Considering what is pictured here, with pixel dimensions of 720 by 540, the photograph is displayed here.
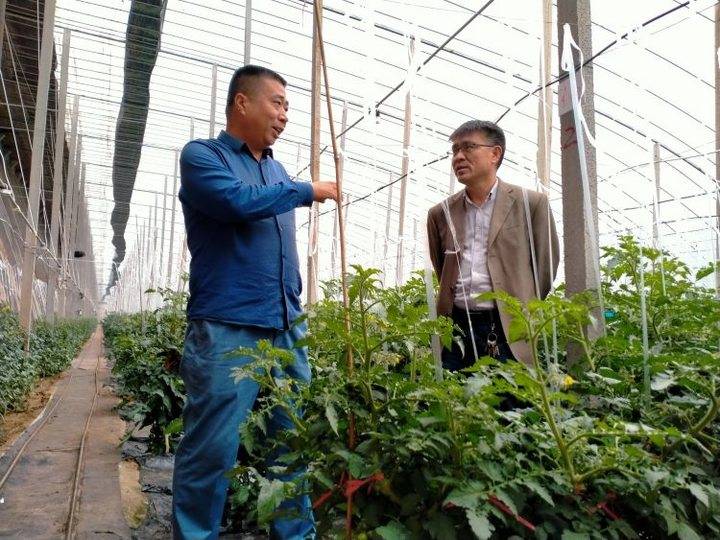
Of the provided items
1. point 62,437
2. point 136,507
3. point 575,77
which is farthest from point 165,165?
point 575,77

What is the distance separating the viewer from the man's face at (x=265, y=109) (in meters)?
2.06

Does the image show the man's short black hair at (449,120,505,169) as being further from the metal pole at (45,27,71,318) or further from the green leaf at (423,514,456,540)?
the metal pole at (45,27,71,318)

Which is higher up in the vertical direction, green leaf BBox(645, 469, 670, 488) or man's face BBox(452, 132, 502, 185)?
man's face BBox(452, 132, 502, 185)

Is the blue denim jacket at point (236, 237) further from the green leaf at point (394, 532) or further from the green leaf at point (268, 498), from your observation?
the green leaf at point (394, 532)

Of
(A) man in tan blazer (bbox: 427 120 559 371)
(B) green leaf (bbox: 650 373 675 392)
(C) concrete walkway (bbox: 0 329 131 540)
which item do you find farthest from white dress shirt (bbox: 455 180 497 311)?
(C) concrete walkway (bbox: 0 329 131 540)

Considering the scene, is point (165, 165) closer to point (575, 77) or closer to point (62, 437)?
point (62, 437)

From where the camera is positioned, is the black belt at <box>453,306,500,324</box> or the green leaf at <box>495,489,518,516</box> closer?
the green leaf at <box>495,489,518,516</box>

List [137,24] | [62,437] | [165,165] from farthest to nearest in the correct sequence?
[165,165]
[137,24]
[62,437]

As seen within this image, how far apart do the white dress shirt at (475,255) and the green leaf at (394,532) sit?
1204 millimetres

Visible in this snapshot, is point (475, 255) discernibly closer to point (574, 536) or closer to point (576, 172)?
point (576, 172)

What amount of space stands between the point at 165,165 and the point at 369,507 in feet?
74.3

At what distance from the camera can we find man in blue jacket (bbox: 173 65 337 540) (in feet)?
6.19

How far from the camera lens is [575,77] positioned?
1784mm

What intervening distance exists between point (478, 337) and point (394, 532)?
1284 millimetres
